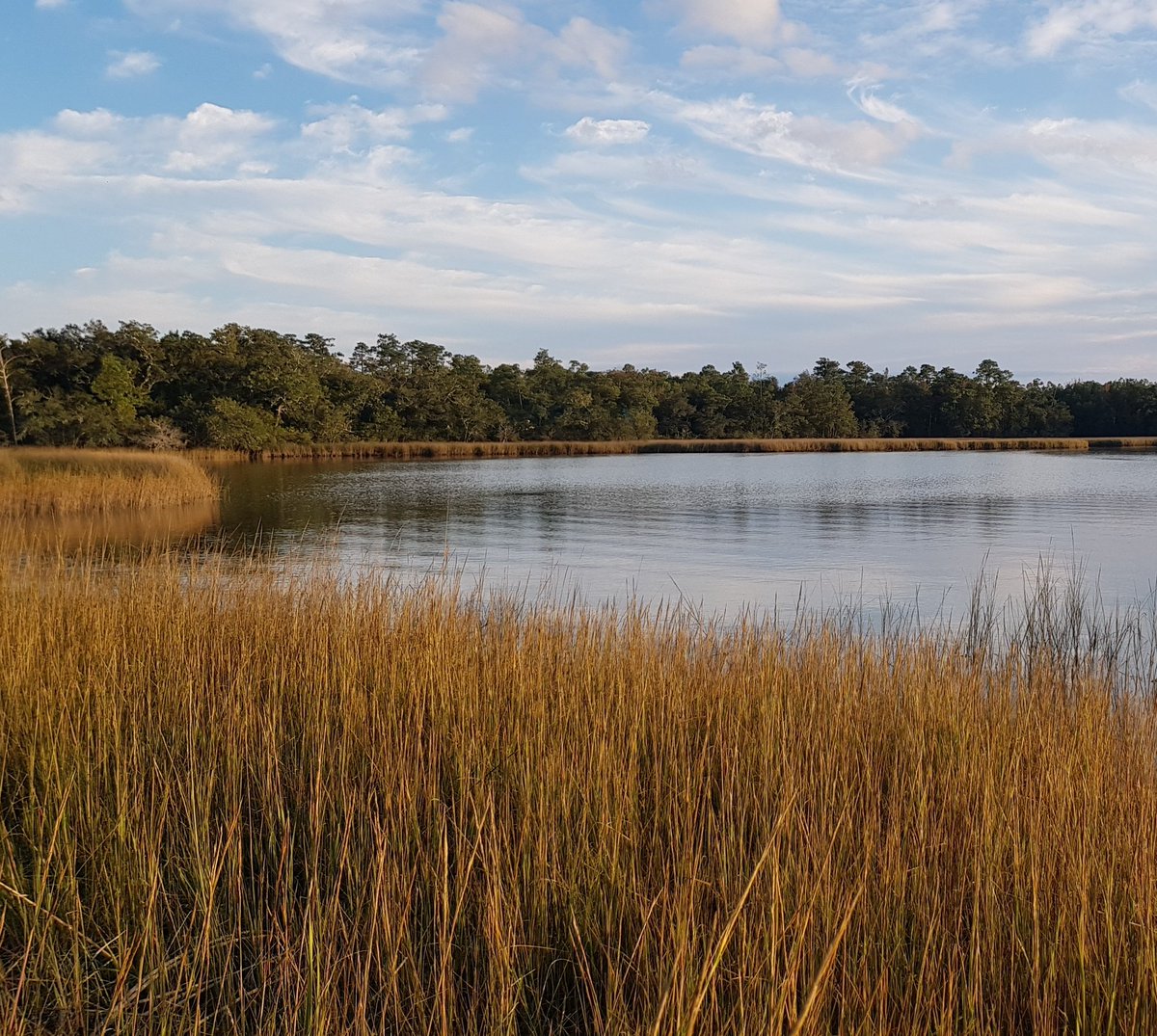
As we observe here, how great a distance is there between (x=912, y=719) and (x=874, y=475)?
27.9 meters

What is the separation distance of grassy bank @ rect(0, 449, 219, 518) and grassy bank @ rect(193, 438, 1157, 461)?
1718cm

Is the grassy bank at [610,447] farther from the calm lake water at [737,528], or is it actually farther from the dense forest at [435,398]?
the calm lake water at [737,528]

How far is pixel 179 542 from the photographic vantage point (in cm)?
1340

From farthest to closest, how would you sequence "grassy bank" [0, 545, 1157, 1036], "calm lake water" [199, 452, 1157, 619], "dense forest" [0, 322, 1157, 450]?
"dense forest" [0, 322, 1157, 450]
"calm lake water" [199, 452, 1157, 619]
"grassy bank" [0, 545, 1157, 1036]

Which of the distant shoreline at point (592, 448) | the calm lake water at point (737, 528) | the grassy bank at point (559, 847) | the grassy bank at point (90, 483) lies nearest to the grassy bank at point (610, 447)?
the distant shoreline at point (592, 448)

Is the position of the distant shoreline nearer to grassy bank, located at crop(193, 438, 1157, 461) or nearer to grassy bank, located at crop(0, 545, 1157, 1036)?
grassy bank, located at crop(193, 438, 1157, 461)

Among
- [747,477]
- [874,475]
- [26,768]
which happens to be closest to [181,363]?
[747,477]

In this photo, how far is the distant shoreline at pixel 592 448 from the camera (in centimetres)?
4319

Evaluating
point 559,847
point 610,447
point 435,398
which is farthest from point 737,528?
point 435,398

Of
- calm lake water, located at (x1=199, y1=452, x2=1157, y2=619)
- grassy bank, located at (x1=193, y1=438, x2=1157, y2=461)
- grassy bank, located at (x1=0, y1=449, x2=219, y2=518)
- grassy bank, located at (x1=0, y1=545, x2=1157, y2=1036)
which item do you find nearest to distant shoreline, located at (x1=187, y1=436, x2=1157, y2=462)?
grassy bank, located at (x1=193, y1=438, x2=1157, y2=461)

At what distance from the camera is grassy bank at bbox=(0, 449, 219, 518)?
16656 mm

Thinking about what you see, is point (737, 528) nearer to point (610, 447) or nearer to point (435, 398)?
point (610, 447)

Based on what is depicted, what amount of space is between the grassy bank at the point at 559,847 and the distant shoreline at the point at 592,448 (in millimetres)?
36804

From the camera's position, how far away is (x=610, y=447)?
50.3 meters
